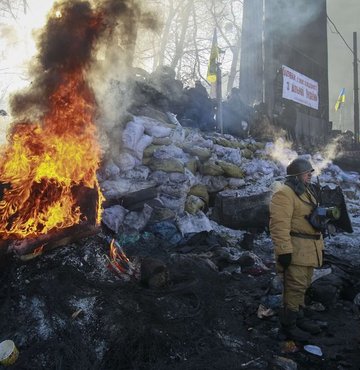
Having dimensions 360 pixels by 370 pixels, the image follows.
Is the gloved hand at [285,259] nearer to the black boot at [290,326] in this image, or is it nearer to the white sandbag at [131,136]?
the black boot at [290,326]

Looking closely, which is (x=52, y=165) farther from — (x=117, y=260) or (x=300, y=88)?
(x=300, y=88)

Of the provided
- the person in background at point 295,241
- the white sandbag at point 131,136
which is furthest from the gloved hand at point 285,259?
the white sandbag at point 131,136

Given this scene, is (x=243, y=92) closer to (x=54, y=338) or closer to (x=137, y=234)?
(x=137, y=234)

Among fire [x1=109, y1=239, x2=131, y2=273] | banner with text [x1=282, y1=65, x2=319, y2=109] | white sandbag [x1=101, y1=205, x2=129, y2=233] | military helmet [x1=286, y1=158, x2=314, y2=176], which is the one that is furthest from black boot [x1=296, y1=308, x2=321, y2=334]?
banner with text [x1=282, y1=65, x2=319, y2=109]

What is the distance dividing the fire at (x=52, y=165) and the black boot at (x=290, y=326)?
296cm

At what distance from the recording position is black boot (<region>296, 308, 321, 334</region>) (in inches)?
167

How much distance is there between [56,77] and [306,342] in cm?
496

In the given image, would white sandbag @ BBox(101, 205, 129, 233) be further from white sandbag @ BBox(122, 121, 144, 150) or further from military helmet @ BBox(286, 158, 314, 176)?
military helmet @ BBox(286, 158, 314, 176)

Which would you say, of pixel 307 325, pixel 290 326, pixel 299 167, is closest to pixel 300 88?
pixel 299 167

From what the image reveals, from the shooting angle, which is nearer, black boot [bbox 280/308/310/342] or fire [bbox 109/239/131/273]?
black boot [bbox 280/308/310/342]

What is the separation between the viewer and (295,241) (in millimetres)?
4152

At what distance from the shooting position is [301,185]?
4.25m

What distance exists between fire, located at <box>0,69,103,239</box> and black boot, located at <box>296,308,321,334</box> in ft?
10.3

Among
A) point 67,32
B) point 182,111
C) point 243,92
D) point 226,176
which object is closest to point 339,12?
point 243,92
